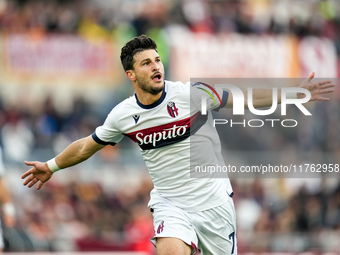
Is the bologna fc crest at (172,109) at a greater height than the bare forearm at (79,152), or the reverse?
the bologna fc crest at (172,109)

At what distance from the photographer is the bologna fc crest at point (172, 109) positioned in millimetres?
8117

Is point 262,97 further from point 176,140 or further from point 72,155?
point 72,155

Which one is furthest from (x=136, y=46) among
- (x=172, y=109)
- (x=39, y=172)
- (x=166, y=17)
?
(x=166, y=17)

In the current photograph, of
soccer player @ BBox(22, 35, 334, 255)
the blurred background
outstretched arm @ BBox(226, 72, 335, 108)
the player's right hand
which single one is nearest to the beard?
soccer player @ BBox(22, 35, 334, 255)

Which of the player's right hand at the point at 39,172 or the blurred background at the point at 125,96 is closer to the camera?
the player's right hand at the point at 39,172

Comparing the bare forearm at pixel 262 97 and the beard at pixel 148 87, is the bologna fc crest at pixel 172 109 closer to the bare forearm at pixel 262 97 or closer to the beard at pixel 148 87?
the beard at pixel 148 87

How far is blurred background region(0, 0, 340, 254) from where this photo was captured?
15445 mm

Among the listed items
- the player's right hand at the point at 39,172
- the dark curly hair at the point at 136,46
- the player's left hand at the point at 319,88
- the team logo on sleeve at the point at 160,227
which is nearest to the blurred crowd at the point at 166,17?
the player's right hand at the point at 39,172

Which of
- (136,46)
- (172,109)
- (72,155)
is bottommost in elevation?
(72,155)

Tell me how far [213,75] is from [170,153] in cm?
1088

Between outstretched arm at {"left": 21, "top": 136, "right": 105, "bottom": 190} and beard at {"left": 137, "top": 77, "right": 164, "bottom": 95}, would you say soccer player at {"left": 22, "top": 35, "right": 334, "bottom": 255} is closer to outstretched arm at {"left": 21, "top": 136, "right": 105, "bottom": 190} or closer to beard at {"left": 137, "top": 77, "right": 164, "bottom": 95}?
beard at {"left": 137, "top": 77, "right": 164, "bottom": 95}

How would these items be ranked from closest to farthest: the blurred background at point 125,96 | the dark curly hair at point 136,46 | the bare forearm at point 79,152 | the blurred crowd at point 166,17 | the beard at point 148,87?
the beard at point 148,87
the dark curly hair at point 136,46
the bare forearm at point 79,152
the blurred background at point 125,96
the blurred crowd at point 166,17

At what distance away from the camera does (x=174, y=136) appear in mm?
8133

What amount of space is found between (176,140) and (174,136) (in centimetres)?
5
